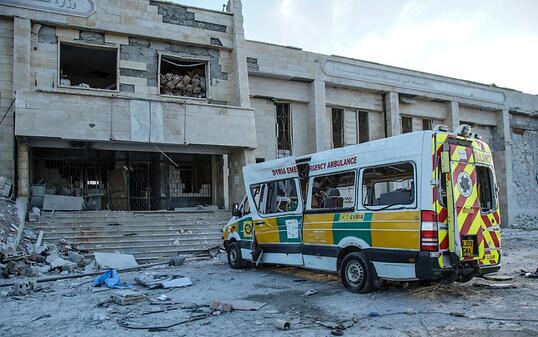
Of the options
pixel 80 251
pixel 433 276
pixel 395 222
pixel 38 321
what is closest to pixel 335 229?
pixel 395 222

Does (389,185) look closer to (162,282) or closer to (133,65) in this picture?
(162,282)

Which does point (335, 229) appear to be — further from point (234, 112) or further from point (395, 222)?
point (234, 112)

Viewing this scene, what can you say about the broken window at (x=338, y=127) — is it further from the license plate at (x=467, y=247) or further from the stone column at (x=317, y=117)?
the license plate at (x=467, y=247)

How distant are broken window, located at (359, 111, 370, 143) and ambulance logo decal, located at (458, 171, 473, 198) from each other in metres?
18.6

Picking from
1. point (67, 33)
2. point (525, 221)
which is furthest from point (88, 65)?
point (525, 221)

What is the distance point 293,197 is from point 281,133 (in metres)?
13.9

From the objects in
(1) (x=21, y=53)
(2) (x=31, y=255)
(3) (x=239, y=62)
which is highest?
(3) (x=239, y=62)

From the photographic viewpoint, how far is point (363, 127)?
26078mm

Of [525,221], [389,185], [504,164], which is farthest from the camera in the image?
[525,221]

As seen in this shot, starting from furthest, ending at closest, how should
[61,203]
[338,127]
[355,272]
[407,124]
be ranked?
1. [407,124]
2. [338,127]
3. [61,203]
4. [355,272]

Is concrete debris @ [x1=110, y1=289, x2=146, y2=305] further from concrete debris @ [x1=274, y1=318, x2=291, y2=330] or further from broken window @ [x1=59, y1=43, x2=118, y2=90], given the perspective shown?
broken window @ [x1=59, y1=43, x2=118, y2=90]

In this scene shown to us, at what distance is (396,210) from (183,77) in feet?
47.5

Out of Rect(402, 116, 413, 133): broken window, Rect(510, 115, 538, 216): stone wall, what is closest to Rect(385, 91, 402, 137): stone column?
Rect(402, 116, 413, 133): broken window

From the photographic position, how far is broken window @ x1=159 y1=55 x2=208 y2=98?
64.0 ft
